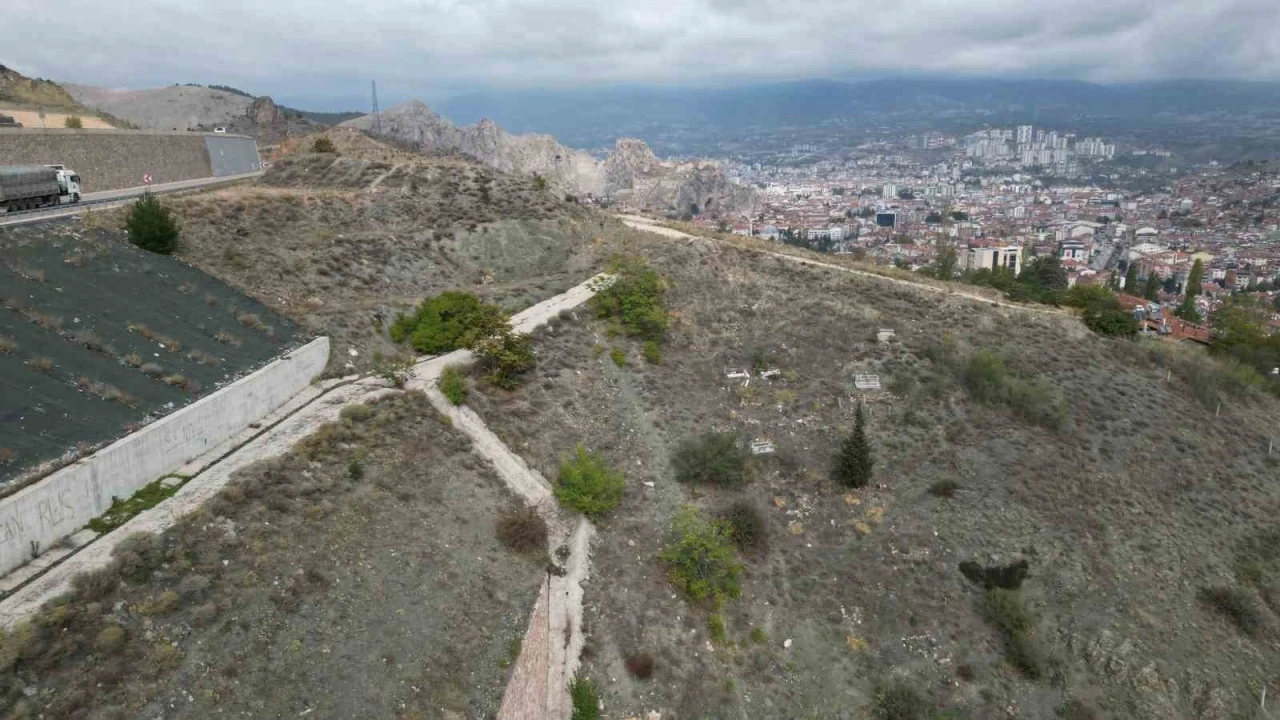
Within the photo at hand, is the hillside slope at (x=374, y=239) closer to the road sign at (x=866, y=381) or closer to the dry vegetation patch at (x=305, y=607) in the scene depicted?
the dry vegetation patch at (x=305, y=607)

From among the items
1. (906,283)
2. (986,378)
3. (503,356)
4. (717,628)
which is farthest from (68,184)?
(906,283)

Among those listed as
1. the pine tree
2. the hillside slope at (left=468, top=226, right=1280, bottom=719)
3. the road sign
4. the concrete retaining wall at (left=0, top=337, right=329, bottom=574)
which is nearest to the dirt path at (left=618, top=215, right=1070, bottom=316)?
the hillside slope at (left=468, top=226, right=1280, bottom=719)

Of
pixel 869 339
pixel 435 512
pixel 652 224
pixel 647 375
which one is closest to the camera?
pixel 435 512

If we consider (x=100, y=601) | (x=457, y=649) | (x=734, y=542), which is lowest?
(x=734, y=542)

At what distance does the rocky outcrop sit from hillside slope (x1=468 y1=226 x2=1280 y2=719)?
7880 cm

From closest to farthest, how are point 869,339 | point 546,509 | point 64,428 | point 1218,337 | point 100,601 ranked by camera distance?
point 100,601, point 64,428, point 546,509, point 869,339, point 1218,337

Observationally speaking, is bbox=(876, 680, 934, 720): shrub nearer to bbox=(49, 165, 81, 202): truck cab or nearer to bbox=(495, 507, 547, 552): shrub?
bbox=(495, 507, 547, 552): shrub

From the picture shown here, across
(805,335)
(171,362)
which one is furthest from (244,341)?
(805,335)

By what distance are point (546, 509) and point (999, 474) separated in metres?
15.9

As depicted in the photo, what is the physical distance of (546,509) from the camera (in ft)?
62.9

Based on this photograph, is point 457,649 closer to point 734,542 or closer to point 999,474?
point 734,542

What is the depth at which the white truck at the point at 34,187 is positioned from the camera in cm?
2344

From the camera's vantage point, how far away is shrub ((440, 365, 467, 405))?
69.6 ft

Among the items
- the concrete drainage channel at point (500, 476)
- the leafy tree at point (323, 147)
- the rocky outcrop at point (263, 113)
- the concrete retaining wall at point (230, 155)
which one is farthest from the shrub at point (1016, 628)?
the rocky outcrop at point (263, 113)
